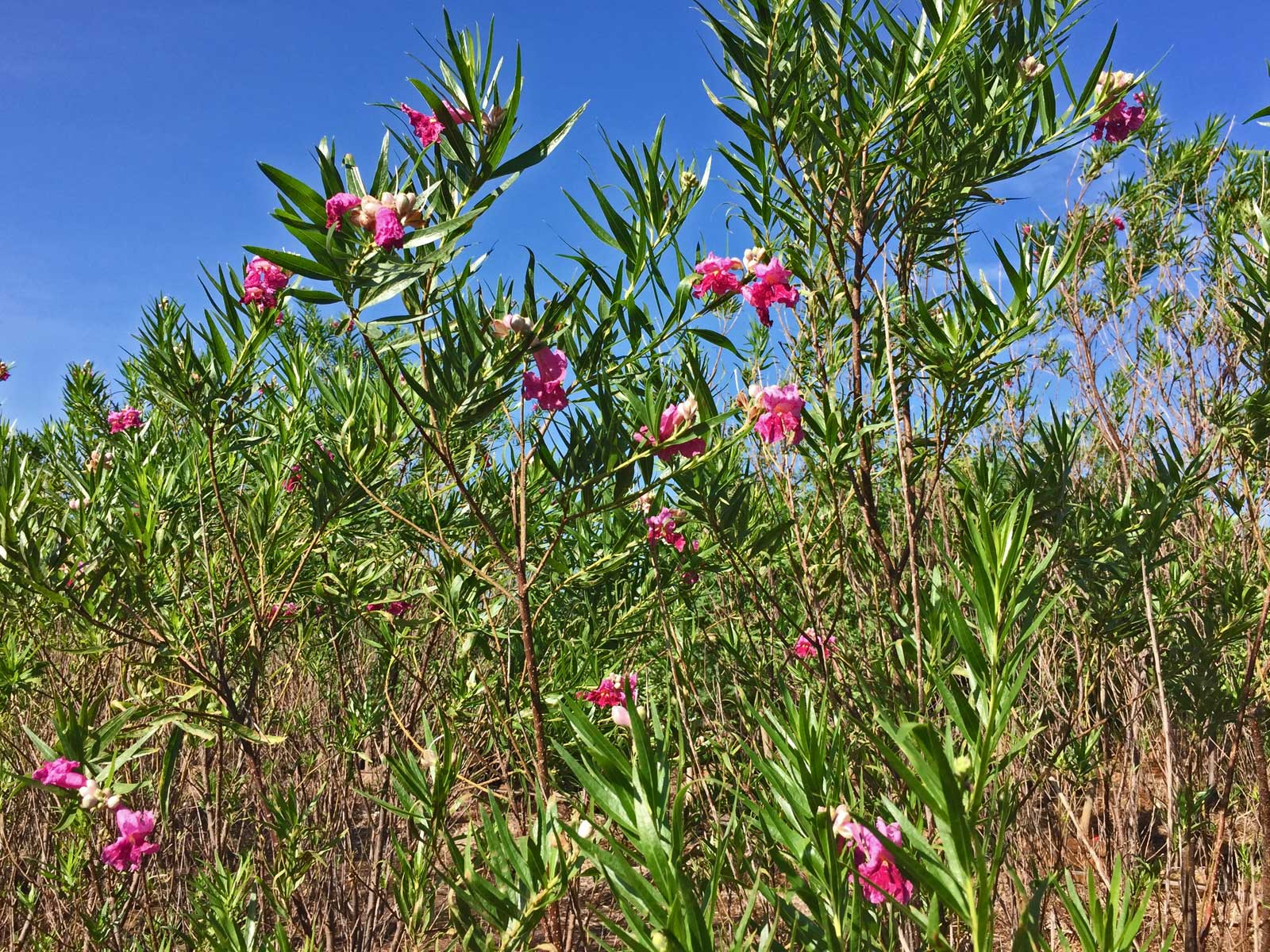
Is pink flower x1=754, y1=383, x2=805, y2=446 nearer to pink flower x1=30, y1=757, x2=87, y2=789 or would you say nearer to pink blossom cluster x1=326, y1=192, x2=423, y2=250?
pink blossom cluster x1=326, y1=192, x2=423, y2=250

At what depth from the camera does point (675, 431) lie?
1.41 metres

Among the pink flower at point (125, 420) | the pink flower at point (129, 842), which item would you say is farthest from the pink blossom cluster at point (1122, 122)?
the pink flower at point (125, 420)

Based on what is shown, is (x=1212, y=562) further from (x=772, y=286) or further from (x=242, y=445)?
(x=242, y=445)

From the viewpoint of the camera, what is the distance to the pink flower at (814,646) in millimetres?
1621

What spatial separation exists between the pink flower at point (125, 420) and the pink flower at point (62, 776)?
1.62m

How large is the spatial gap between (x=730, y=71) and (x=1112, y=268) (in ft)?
9.44

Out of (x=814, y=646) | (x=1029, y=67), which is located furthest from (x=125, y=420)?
(x=1029, y=67)

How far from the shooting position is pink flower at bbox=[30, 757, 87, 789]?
1.48 m

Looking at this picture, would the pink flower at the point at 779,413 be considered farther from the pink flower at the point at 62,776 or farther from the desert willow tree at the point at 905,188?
the pink flower at the point at 62,776

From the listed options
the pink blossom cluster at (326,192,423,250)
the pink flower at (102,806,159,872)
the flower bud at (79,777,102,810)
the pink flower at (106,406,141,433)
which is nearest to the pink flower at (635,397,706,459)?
the pink blossom cluster at (326,192,423,250)

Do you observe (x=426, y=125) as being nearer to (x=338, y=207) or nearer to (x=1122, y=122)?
(x=338, y=207)

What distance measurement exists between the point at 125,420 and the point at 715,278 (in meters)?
2.35

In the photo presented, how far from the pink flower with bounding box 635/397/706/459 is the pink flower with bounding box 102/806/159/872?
150cm

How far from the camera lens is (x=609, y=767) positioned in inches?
28.5
